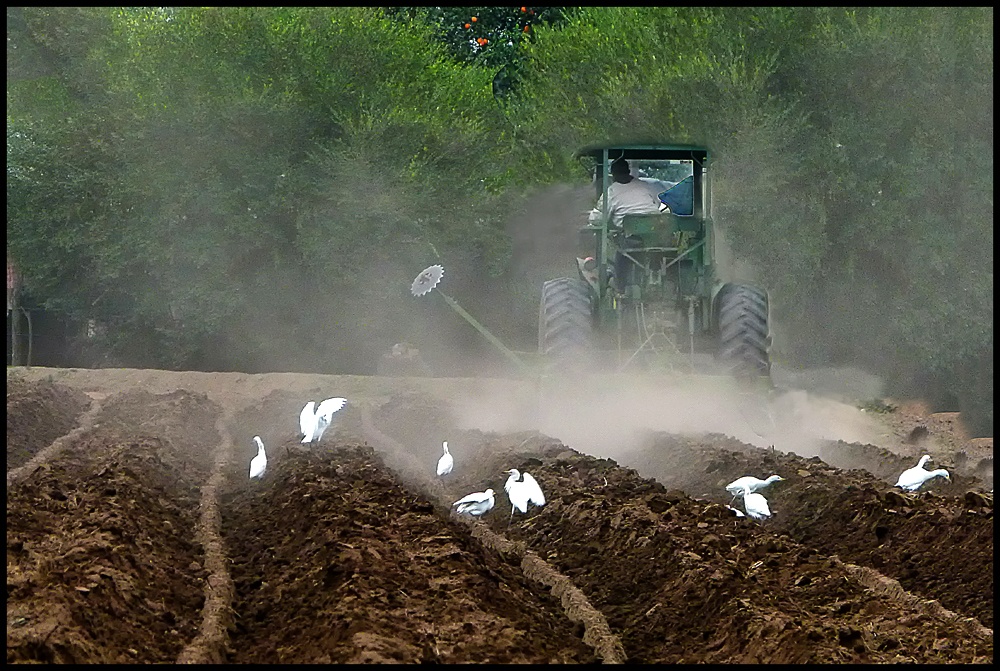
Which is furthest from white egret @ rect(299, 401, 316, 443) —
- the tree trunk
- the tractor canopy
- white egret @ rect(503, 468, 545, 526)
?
the tree trunk

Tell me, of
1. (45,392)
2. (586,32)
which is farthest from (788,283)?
(45,392)

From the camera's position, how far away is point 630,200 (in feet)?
47.6

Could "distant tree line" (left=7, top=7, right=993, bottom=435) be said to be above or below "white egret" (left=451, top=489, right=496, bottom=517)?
above

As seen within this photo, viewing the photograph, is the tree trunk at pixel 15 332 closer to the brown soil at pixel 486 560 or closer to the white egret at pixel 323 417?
the brown soil at pixel 486 560

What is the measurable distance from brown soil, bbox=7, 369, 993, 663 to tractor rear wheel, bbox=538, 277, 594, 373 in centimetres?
84

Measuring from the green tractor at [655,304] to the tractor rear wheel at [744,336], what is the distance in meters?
0.01

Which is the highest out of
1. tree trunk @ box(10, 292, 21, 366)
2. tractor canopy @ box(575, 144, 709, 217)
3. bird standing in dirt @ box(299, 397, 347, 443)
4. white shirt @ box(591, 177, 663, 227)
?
tree trunk @ box(10, 292, 21, 366)

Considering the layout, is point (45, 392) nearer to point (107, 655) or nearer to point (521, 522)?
point (521, 522)

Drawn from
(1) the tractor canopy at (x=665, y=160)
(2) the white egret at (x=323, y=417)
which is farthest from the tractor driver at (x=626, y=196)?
(2) the white egret at (x=323, y=417)

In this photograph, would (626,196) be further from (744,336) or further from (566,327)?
(744,336)

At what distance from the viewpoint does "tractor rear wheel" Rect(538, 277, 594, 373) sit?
13.8 meters

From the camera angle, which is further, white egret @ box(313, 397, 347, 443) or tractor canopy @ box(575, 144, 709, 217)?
tractor canopy @ box(575, 144, 709, 217)

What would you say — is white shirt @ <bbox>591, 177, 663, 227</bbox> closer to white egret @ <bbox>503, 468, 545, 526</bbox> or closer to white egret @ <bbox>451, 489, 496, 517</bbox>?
white egret @ <bbox>503, 468, 545, 526</bbox>

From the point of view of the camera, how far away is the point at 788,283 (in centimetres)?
2150
